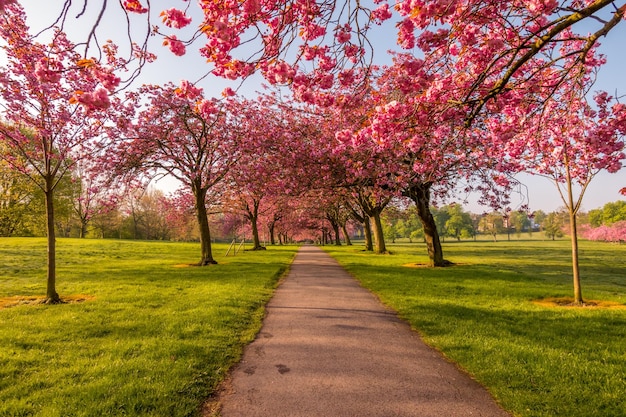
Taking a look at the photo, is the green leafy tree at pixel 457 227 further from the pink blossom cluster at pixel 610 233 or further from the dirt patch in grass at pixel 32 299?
the dirt patch in grass at pixel 32 299

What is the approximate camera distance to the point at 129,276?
45.2 ft

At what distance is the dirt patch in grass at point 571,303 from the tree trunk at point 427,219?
25.5 ft

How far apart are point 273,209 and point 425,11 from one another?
1570 inches

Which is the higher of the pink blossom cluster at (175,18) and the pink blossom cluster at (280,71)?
the pink blossom cluster at (175,18)

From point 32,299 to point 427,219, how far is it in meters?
16.6

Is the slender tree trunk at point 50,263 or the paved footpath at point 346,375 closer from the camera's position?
the paved footpath at point 346,375

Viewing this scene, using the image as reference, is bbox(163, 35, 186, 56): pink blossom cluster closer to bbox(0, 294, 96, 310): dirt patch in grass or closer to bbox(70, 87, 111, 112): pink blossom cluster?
bbox(70, 87, 111, 112): pink blossom cluster

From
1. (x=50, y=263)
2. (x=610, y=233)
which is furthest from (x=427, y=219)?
(x=610, y=233)

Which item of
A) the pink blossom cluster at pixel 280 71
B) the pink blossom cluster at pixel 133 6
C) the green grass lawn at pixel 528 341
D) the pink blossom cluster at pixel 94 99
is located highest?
the pink blossom cluster at pixel 133 6

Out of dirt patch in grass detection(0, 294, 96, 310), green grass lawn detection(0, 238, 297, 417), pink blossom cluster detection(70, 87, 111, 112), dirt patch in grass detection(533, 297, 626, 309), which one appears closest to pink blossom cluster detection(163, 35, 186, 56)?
pink blossom cluster detection(70, 87, 111, 112)

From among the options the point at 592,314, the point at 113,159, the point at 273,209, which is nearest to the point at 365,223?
the point at 273,209

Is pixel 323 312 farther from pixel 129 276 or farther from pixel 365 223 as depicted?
pixel 365 223

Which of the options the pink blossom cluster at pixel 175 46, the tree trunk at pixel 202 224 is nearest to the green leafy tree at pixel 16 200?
the tree trunk at pixel 202 224

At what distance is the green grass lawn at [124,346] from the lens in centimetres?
381
